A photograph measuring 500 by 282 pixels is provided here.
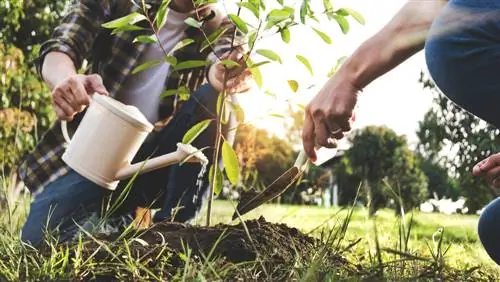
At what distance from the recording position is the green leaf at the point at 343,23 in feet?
5.58

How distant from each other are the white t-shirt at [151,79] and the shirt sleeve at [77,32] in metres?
0.20

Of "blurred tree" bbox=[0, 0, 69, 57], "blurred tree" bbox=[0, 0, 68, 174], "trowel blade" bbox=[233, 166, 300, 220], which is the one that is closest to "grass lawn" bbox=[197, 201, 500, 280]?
"trowel blade" bbox=[233, 166, 300, 220]

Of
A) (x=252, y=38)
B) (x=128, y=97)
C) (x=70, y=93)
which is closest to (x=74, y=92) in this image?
(x=70, y=93)

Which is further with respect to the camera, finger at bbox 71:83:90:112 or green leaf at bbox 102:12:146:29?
finger at bbox 71:83:90:112

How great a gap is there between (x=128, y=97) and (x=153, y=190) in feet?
1.25

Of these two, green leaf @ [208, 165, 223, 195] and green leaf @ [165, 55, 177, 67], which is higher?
green leaf @ [165, 55, 177, 67]

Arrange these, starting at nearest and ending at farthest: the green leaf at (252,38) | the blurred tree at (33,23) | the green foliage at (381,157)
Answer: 1. the green leaf at (252,38)
2. the blurred tree at (33,23)
3. the green foliage at (381,157)

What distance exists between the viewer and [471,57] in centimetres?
124

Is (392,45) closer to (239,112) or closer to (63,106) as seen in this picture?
(239,112)

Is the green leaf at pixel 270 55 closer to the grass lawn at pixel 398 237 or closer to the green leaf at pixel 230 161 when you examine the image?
A: the green leaf at pixel 230 161

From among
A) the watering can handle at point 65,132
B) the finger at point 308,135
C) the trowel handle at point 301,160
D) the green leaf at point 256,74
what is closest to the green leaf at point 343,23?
the green leaf at point 256,74

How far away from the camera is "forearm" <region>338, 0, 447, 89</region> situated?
1188 millimetres

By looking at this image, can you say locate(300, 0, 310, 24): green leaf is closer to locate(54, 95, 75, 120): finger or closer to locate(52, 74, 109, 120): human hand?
locate(52, 74, 109, 120): human hand

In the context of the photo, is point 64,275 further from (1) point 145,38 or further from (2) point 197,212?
(2) point 197,212
